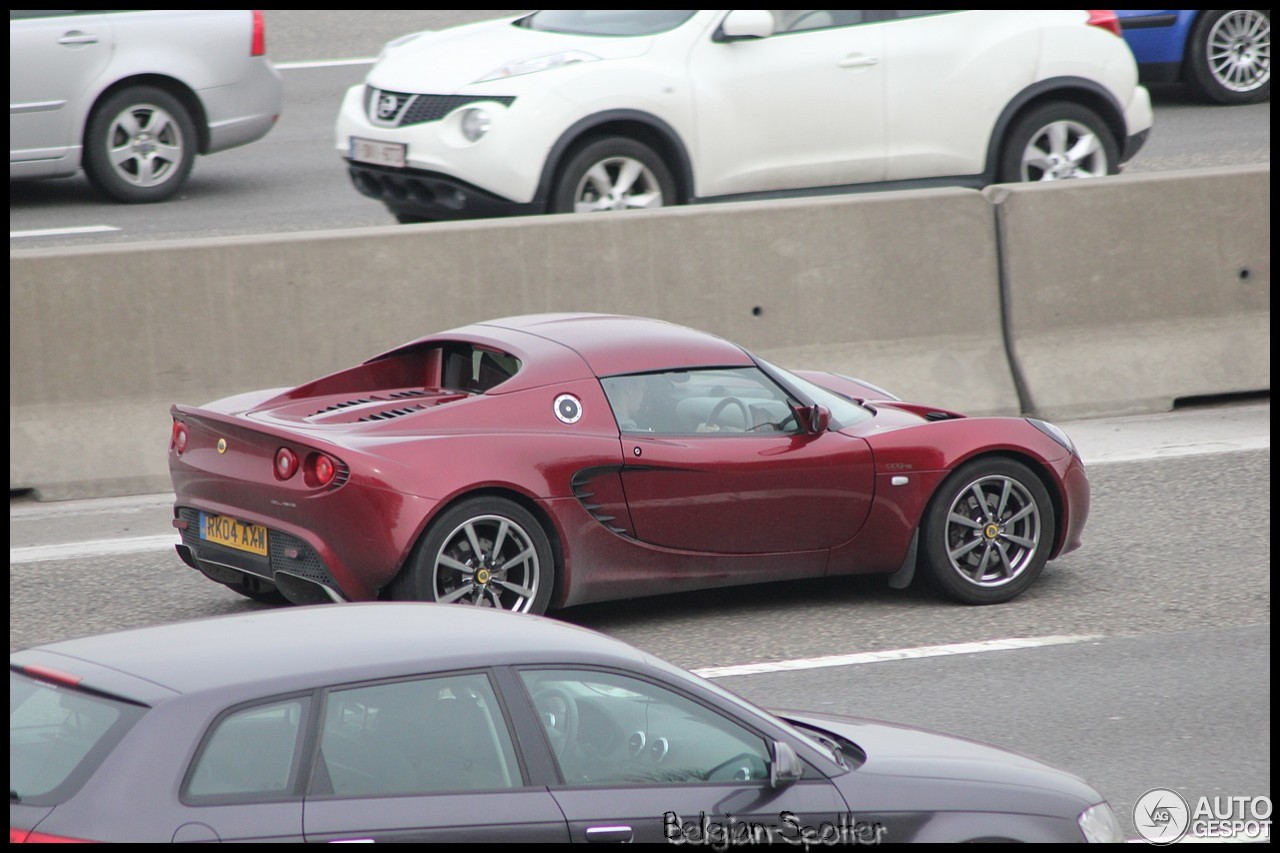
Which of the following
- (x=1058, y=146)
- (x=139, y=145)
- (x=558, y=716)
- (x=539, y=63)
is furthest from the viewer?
(x=139, y=145)

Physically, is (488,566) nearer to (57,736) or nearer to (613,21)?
(57,736)

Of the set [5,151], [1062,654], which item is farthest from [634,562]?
[5,151]

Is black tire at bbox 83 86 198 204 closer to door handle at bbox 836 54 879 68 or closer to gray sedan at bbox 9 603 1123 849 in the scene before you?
door handle at bbox 836 54 879 68

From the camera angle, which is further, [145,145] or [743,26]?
[145,145]

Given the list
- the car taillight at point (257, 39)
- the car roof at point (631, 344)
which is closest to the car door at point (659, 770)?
the car roof at point (631, 344)

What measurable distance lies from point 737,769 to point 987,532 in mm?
3881

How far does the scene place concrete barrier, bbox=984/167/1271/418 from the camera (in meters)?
11.0

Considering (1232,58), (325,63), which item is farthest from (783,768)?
(325,63)

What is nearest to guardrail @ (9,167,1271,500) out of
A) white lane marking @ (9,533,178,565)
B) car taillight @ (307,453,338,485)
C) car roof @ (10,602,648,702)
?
white lane marking @ (9,533,178,565)

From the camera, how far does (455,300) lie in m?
9.98

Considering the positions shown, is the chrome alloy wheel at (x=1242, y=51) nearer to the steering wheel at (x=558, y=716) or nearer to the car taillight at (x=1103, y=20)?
the car taillight at (x=1103, y=20)

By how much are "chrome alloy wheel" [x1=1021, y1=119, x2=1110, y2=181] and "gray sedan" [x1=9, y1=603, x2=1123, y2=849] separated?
851 centimetres

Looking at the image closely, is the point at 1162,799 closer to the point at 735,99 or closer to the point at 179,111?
the point at 735,99

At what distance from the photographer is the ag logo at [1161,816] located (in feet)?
17.8
